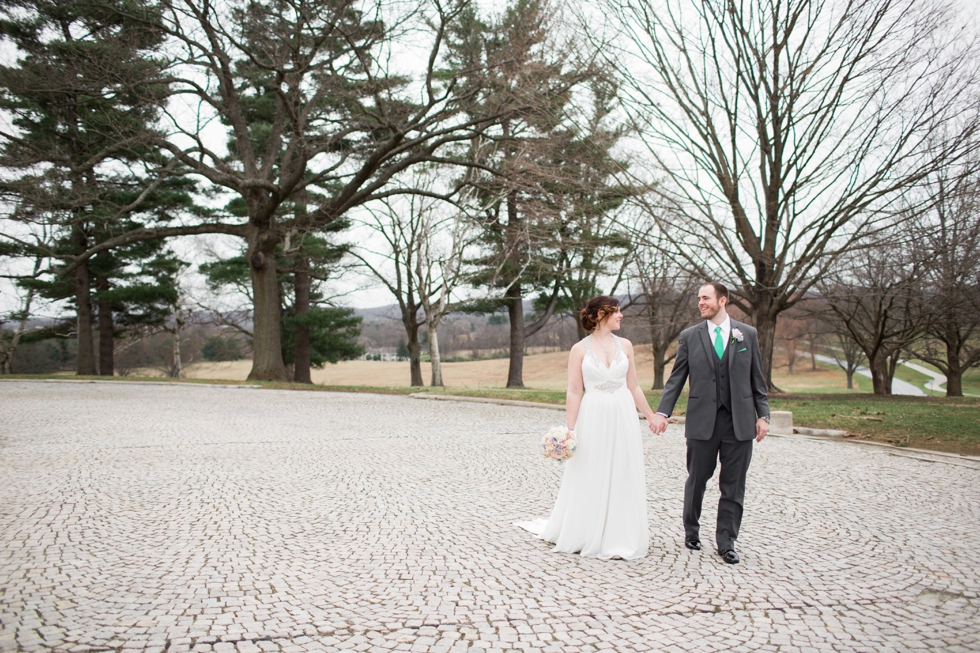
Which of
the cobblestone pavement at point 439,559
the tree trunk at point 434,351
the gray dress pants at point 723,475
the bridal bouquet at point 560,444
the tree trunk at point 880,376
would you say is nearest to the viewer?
the cobblestone pavement at point 439,559

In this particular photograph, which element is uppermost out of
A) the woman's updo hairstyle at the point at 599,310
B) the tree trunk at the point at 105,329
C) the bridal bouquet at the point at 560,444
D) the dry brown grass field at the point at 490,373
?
the tree trunk at the point at 105,329

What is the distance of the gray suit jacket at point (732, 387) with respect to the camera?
14.4 ft

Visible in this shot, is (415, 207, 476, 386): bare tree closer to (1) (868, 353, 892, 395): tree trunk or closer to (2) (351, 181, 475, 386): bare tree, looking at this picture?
(2) (351, 181, 475, 386): bare tree

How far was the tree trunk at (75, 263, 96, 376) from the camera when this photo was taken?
88.1 ft

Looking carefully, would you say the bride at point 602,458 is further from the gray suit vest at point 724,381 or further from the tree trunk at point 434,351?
the tree trunk at point 434,351

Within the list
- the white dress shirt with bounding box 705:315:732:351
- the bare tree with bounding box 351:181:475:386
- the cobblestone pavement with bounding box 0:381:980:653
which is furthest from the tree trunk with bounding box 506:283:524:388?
the white dress shirt with bounding box 705:315:732:351

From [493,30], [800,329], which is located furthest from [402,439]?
[800,329]

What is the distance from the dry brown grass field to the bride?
134 feet

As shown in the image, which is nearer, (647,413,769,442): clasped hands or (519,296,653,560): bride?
(647,413,769,442): clasped hands

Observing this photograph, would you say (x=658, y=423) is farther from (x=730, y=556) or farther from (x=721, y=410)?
(x=730, y=556)

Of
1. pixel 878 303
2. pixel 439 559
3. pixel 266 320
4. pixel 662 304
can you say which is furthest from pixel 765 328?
pixel 266 320

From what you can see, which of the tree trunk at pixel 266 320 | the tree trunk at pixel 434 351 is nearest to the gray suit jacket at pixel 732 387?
the tree trunk at pixel 266 320

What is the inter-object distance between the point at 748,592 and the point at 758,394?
Answer: 136 centimetres

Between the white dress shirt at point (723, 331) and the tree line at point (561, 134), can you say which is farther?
the tree line at point (561, 134)
